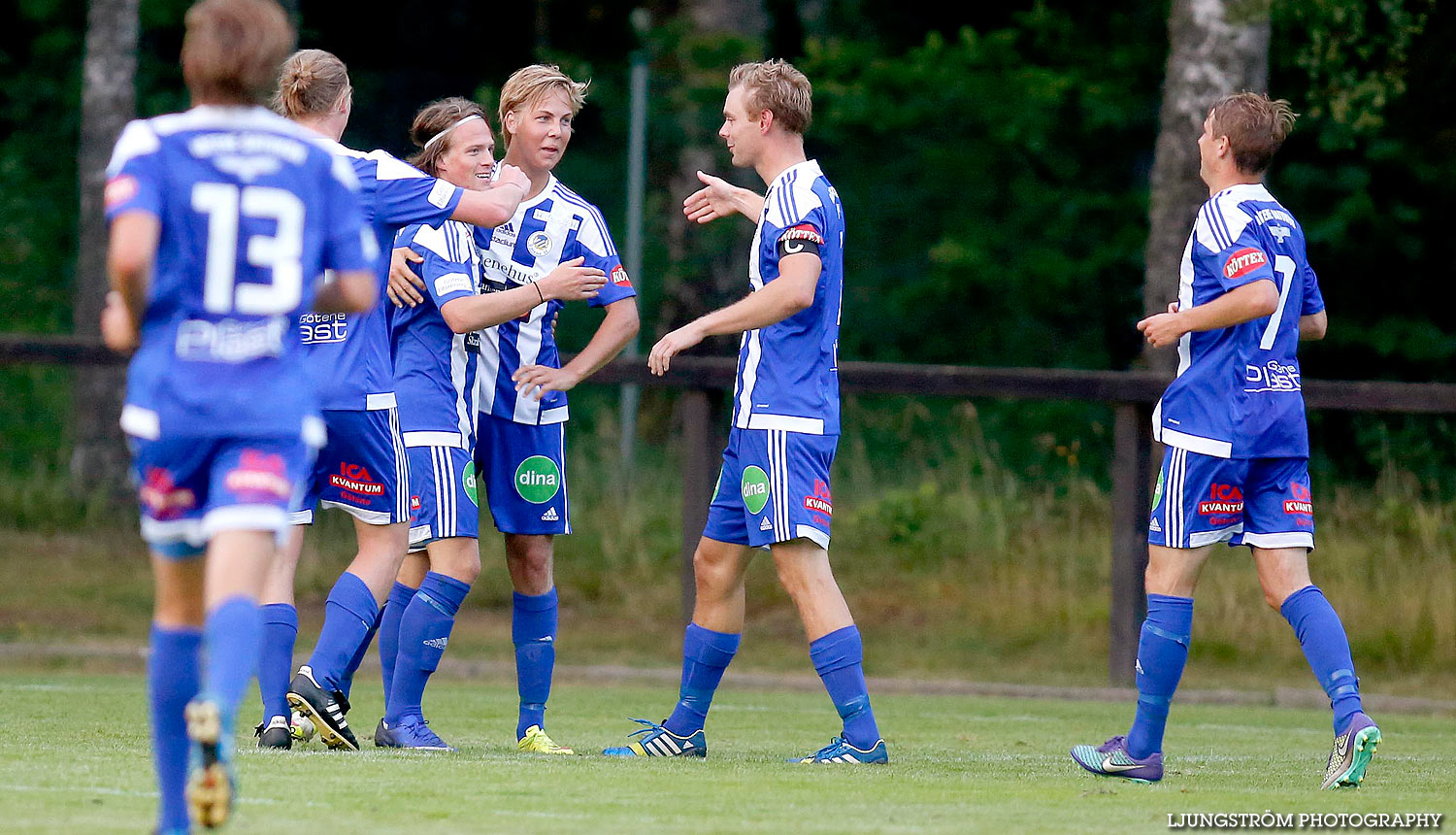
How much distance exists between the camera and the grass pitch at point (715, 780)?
170 inches

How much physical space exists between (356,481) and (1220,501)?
2658mm

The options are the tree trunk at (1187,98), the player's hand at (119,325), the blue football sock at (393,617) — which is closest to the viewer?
the player's hand at (119,325)

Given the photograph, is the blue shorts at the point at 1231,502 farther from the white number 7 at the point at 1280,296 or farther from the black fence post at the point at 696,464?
the black fence post at the point at 696,464

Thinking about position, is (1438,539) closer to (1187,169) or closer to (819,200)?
(1187,169)

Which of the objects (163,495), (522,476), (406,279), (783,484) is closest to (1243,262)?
(783,484)

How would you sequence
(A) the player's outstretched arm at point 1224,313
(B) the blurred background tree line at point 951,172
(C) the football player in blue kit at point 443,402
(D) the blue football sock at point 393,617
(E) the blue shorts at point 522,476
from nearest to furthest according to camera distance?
(A) the player's outstretched arm at point 1224,313 < (C) the football player in blue kit at point 443,402 < (E) the blue shorts at point 522,476 < (D) the blue football sock at point 393,617 < (B) the blurred background tree line at point 951,172

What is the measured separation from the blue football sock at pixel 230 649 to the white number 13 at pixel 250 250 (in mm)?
579

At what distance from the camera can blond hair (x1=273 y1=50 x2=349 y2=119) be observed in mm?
5832

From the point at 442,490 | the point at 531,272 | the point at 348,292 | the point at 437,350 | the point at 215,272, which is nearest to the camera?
the point at 215,272

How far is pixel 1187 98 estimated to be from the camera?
11.7m

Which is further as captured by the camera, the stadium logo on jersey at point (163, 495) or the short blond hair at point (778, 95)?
the short blond hair at point (778, 95)

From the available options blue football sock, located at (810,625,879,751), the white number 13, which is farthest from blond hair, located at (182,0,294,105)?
blue football sock, located at (810,625,879,751)

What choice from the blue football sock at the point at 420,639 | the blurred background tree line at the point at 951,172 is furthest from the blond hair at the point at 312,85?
the blurred background tree line at the point at 951,172

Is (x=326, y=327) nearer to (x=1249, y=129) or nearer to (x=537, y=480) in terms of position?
(x=537, y=480)
